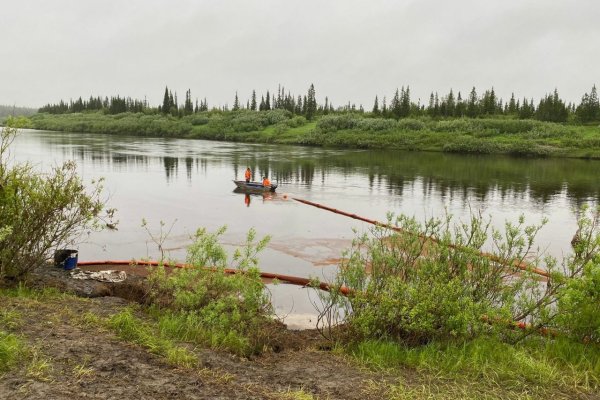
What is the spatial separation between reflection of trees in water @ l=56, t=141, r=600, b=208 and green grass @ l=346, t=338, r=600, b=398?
104 feet

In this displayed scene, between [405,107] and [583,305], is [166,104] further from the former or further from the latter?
[583,305]

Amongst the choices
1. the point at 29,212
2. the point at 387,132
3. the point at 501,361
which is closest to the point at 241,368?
the point at 501,361

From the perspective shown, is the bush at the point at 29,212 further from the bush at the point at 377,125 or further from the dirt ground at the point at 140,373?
the bush at the point at 377,125

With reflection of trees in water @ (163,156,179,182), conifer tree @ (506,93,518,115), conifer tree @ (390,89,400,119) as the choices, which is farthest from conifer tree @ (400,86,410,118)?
reflection of trees in water @ (163,156,179,182)

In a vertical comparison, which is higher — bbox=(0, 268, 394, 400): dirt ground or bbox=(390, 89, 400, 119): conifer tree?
bbox=(390, 89, 400, 119): conifer tree

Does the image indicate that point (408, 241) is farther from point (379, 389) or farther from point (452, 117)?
point (452, 117)

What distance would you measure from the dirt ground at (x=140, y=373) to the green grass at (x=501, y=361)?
27.8 inches

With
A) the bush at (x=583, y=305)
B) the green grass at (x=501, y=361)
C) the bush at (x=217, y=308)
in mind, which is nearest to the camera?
the green grass at (x=501, y=361)

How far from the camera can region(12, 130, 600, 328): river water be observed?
20000mm

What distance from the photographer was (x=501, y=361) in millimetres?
7035

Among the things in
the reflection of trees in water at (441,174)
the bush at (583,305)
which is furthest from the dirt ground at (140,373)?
the reflection of trees in water at (441,174)

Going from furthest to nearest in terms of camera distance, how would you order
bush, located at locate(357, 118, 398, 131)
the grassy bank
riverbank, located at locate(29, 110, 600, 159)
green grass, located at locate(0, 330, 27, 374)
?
bush, located at locate(357, 118, 398, 131) < riverbank, located at locate(29, 110, 600, 159) < the grassy bank < green grass, located at locate(0, 330, 27, 374)

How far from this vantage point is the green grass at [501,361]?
6.43 m

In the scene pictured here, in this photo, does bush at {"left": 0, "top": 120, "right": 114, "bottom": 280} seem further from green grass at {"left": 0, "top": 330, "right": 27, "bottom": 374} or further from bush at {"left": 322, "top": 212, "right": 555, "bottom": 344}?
bush at {"left": 322, "top": 212, "right": 555, "bottom": 344}
